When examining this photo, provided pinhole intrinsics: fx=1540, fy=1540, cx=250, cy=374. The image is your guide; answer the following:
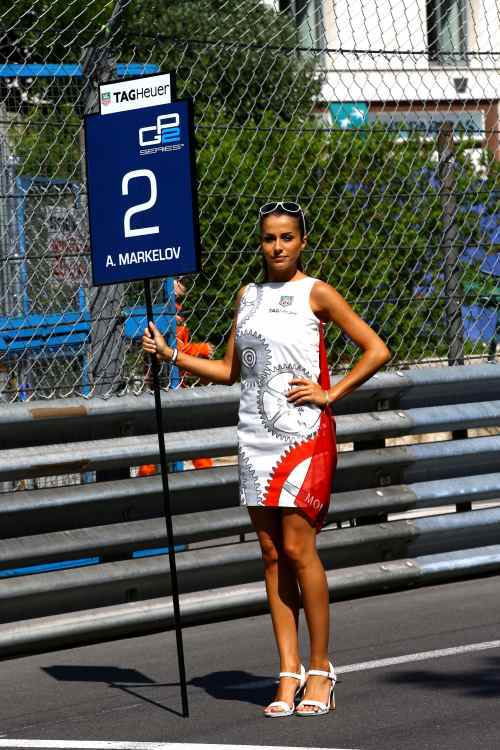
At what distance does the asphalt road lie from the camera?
17.0 ft

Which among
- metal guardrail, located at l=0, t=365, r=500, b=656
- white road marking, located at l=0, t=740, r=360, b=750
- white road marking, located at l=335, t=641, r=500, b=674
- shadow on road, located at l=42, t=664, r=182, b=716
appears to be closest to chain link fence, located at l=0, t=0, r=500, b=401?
metal guardrail, located at l=0, t=365, r=500, b=656

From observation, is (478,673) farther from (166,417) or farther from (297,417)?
(166,417)

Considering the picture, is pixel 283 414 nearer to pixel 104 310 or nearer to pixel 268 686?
pixel 268 686

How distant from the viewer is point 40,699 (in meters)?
6.03

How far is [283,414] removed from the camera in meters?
5.43

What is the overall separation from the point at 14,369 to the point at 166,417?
77 cm

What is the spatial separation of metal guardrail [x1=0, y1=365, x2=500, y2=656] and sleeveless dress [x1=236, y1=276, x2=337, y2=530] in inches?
69.8

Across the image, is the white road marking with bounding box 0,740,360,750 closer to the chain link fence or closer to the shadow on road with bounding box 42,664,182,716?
the shadow on road with bounding box 42,664,182,716

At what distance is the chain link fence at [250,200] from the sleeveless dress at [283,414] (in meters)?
1.65

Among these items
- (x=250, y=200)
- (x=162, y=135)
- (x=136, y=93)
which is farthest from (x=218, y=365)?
(x=250, y=200)

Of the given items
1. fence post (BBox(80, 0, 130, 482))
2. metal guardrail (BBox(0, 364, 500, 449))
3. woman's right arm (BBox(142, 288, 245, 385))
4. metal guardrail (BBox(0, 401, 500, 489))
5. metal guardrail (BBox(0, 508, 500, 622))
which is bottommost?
metal guardrail (BBox(0, 508, 500, 622))

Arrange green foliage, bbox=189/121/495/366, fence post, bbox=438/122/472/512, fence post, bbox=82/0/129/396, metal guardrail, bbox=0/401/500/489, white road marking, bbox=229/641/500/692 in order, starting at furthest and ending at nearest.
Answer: fence post, bbox=438/122/472/512 < green foliage, bbox=189/121/495/366 < fence post, bbox=82/0/129/396 < metal guardrail, bbox=0/401/500/489 < white road marking, bbox=229/641/500/692

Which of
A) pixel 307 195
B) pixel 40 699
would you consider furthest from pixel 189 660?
pixel 307 195

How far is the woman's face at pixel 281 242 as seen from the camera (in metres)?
5.53
